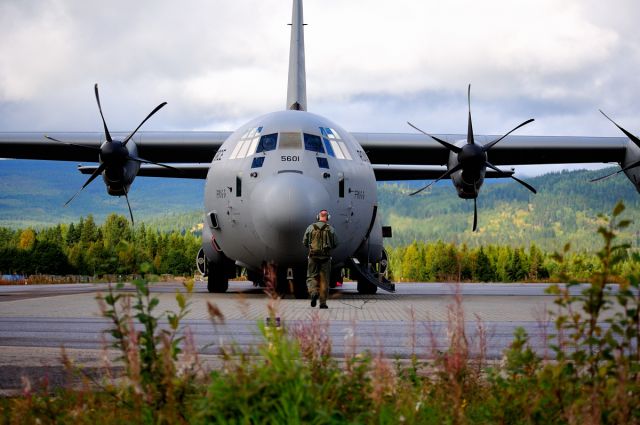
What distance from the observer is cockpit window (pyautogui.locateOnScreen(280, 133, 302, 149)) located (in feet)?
48.2

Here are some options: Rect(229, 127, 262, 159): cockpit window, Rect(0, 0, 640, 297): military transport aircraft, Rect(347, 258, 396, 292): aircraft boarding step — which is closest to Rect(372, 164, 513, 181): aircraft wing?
Rect(0, 0, 640, 297): military transport aircraft

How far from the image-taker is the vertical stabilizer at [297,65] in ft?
76.7

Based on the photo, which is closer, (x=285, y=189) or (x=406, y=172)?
(x=285, y=189)

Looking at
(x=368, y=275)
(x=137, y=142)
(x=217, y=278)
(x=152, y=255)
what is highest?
(x=137, y=142)

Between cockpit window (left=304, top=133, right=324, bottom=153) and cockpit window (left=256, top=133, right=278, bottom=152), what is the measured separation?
2.04 feet

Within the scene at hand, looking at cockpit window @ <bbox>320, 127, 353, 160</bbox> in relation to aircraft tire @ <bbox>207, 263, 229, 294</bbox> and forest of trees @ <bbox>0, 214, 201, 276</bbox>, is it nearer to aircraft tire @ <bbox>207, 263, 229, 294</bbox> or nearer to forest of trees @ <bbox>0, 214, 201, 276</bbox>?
aircraft tire @ <bbox>207, 263, 229, 294</bbox>

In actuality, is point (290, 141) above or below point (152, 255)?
above

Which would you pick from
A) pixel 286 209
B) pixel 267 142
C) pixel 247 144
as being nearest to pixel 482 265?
pixel 247 144

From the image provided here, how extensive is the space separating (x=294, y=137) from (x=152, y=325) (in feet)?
36.9

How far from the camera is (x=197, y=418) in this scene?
3.14 metres

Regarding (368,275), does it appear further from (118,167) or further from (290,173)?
(118,167)

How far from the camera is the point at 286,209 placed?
43.0ft

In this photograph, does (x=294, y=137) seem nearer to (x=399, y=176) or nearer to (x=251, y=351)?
(x=399, y=176)

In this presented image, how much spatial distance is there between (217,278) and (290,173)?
554cm
